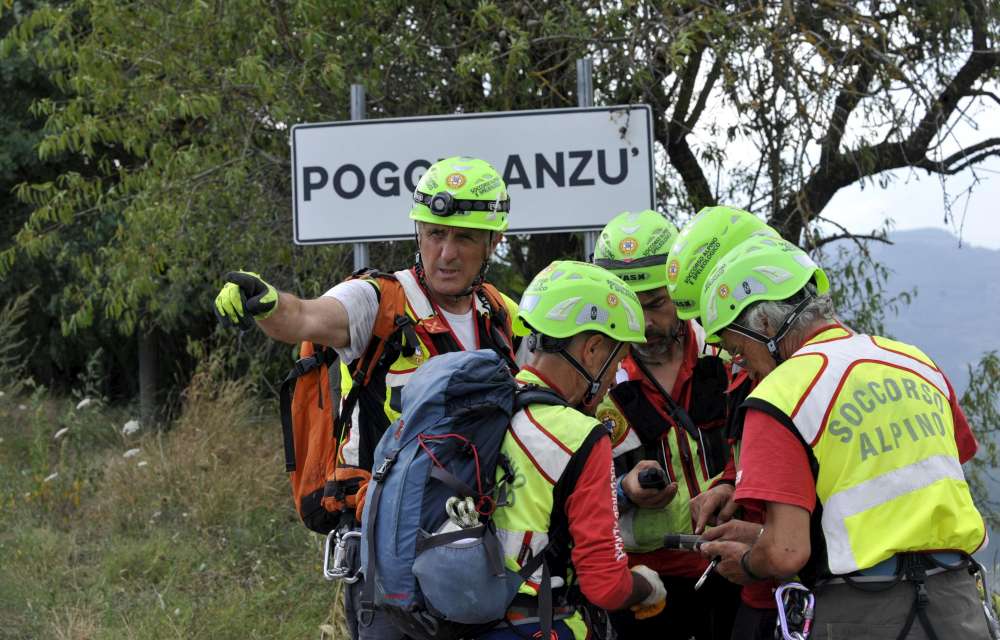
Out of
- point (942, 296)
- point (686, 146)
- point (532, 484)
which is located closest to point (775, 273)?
point (532, 484)

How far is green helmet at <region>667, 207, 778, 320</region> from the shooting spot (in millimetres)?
3363

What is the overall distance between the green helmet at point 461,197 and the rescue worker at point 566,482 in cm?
72

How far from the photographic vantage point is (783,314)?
8.99ft

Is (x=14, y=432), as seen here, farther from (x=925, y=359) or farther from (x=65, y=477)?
(x=925, y=359)

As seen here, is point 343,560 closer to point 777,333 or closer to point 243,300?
point 243,300

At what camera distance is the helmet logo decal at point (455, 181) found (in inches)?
142

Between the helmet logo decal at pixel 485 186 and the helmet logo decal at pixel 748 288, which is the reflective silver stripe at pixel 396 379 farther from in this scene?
the helmet logo decal at pixel 748 288

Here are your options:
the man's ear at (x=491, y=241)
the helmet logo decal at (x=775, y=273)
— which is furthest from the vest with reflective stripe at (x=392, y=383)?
the helmet logo decal at (x=775, y=273)

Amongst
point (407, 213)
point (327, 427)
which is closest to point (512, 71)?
point (407, 213)

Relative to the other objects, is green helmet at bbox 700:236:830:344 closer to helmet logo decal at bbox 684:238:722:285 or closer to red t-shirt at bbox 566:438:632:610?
red t-shirt at bbox 566:438:632:610

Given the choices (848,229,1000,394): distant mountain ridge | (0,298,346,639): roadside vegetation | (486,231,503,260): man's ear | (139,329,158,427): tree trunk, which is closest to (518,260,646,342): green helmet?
(486,231,503,260): man's ear

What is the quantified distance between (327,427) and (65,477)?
19.0 feet

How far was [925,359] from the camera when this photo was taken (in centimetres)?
277

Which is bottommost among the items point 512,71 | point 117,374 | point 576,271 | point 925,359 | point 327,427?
point 117,374
